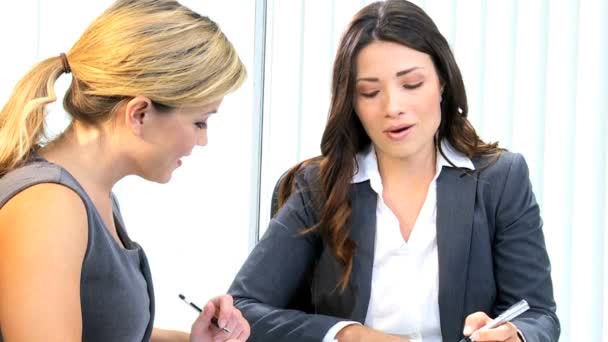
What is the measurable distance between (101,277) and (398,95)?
713 mm

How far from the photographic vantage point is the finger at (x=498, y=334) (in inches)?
68.2

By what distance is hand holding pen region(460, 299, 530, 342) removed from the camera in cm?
174

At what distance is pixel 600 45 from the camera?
2982 millimetres

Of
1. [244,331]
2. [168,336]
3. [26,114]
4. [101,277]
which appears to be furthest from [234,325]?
[26,114]

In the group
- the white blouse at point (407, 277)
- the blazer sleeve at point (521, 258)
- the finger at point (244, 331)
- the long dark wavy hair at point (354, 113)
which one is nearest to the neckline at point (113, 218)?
the finger at point (244, 331)

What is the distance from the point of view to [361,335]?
1871mm

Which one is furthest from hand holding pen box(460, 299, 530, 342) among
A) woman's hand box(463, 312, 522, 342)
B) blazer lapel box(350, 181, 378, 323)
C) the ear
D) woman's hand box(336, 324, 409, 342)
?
the ear

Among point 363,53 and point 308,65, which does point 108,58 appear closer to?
point 363,53

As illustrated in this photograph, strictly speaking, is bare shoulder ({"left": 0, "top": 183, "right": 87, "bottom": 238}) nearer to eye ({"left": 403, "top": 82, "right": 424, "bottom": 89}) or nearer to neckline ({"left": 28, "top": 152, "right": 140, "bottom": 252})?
neckline ({"left": 28, "top": 152, "right": 140, "bottom": 252})

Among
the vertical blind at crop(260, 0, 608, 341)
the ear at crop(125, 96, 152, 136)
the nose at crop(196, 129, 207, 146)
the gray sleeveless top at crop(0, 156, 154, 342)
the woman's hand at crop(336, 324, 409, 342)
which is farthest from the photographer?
the vertical blind at crop(260, 0, 608, 341)

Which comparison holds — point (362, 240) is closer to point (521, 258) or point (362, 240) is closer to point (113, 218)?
point (521, 258)

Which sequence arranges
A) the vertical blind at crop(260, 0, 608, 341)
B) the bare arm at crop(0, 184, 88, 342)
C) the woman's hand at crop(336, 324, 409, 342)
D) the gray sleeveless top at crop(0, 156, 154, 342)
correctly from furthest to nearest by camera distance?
1. the vertical blind at crop(260, 0, 608, 341)
2. the woman's hand at crop(336, 324, 409, 342)
3. the gray sleeveless top at crop(0, 156, 154, 342)
4. the bare arm at crop(0, 184, 88, 342)

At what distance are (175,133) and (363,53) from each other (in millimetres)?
506

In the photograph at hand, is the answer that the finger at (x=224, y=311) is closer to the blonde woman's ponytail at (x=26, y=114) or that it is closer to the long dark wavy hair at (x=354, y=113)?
the long dark wavy hair at (x=354, y=113)
